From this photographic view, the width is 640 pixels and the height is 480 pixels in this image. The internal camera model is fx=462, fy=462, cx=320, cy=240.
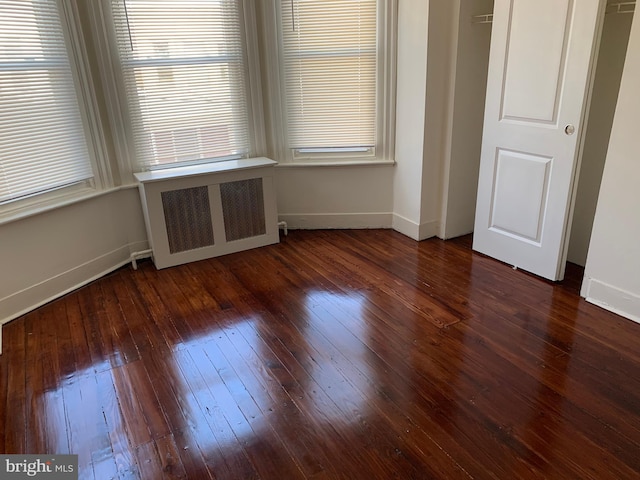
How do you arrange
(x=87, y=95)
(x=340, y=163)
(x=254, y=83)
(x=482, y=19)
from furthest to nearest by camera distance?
(x=340, y=163) → (x=254, y=83) → (x=482, y=19) → (x=87, y=95)

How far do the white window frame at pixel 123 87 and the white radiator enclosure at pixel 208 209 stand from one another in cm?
16

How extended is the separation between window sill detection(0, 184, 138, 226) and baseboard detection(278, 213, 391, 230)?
137cm

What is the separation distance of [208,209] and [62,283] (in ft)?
3.64

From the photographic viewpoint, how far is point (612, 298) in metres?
2.69

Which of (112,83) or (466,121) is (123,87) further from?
(466,121)

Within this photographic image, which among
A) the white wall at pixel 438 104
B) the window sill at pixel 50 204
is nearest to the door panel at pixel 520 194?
the white wall at pixel 438 104

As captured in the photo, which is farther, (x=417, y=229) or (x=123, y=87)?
(x=417, y=229)

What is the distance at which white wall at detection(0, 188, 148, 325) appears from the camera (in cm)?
284

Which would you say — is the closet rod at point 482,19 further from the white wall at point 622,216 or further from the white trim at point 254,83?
the white trim at point 254,83

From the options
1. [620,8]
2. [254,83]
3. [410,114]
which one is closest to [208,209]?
[254,83]

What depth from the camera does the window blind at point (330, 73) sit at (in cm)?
356

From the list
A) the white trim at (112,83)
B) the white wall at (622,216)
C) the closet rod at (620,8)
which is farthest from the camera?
the white trim at (112,83)

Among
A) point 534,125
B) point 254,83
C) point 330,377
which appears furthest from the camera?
point 254,83

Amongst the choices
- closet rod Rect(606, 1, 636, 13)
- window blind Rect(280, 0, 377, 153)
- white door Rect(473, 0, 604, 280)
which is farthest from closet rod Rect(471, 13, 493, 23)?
closet rod Rect(606, 1, 636, 13)
